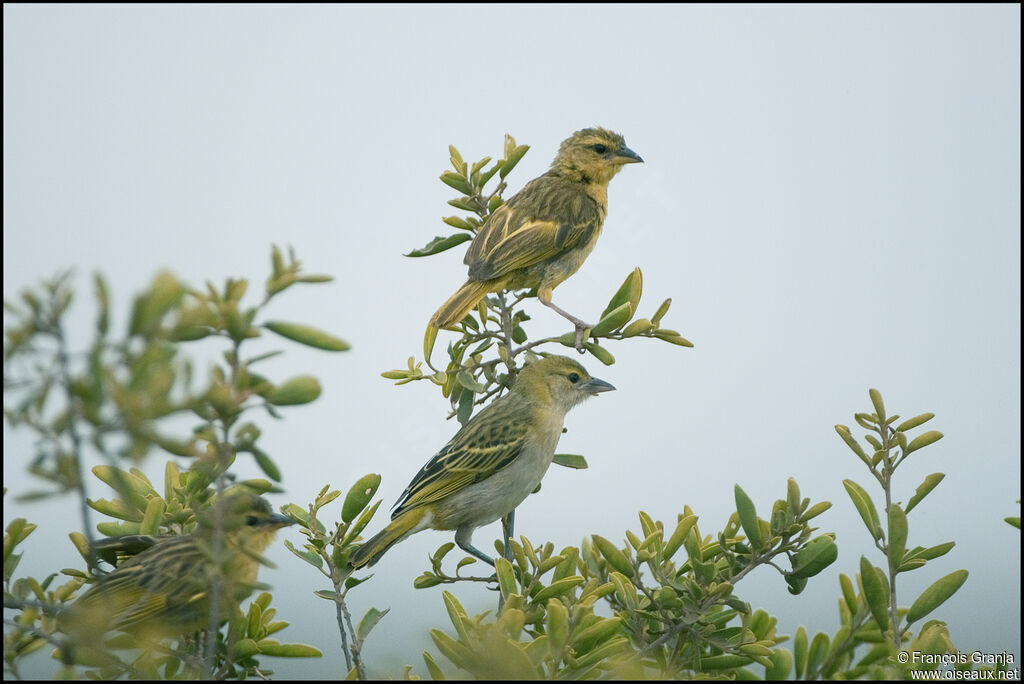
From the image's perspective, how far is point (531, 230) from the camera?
4.84 m

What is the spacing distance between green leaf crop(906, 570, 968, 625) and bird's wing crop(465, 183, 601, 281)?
8.11 feet

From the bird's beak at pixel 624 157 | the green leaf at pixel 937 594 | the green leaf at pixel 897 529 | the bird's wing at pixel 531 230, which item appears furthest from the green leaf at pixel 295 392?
the bird's beak at pixel 624 157

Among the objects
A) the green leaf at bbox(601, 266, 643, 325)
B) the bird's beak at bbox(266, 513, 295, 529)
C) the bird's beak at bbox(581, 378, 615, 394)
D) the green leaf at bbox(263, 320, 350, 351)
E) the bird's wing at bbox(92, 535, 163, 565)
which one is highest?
the bird's beak at bbox(581, 378, 615, 394)

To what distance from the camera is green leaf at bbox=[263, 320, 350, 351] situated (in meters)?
1.59

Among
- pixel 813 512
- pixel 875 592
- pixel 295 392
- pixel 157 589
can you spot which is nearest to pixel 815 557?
pixel 813 512

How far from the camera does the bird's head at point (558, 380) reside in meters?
4.99

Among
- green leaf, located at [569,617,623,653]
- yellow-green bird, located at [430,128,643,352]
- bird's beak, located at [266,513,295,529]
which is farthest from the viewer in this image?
yellow-green bird, located at [430,128,643,352]

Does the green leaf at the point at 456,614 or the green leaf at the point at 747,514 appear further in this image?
the green leaf at the point at 456,614

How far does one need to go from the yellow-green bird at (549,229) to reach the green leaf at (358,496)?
96 cm

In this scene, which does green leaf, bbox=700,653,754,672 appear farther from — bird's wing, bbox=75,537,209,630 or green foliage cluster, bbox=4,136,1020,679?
bird's wing, bbox=75,537,209,630

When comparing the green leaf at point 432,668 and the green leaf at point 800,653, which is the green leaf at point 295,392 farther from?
the green leaf at point 800,653

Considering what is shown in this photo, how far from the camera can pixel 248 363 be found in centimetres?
157

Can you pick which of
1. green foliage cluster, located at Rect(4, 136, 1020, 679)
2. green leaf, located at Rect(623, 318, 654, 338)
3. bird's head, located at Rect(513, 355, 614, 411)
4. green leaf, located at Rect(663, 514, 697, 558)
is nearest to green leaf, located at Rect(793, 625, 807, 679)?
green foliage cluster, located at Rect(4, 136, 1020, 679)

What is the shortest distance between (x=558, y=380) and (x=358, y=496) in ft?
7.45
